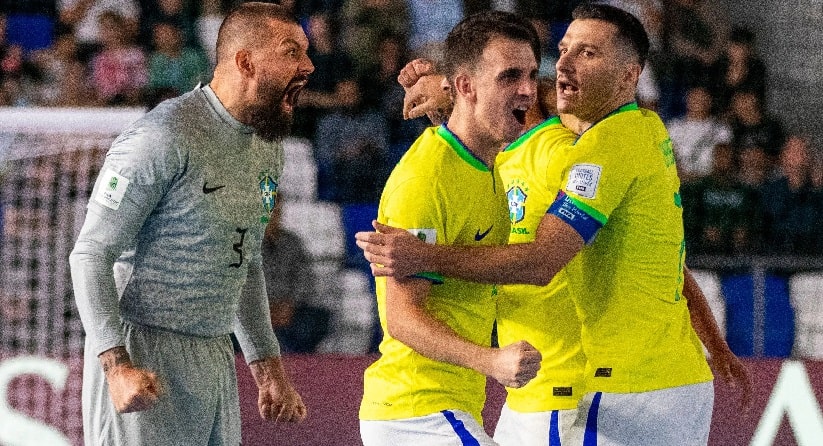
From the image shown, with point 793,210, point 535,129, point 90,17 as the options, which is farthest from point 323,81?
point 535,129

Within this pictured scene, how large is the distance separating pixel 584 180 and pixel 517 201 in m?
0.49

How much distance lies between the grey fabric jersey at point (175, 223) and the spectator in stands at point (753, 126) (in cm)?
492

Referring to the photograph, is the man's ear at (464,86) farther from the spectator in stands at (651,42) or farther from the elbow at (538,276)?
the spectator in stands at (651,42)

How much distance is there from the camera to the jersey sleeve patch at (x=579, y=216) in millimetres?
3473

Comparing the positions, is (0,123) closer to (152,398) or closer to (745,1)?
(152,398)

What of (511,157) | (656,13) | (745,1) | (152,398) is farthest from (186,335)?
(745,1)

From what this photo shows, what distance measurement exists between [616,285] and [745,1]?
6.45 m

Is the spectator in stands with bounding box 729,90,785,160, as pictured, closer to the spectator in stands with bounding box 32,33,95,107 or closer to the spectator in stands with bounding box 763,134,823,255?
the spectator in stands with bounding box 763,134,823,255

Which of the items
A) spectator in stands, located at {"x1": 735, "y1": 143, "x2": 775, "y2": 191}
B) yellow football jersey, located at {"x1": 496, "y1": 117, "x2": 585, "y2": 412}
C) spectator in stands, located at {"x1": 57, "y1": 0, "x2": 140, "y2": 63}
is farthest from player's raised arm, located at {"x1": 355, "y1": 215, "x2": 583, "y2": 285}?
spectator in stands, located at {"x1": 57, "y1": 0, "x2": 140, "y2": 63}

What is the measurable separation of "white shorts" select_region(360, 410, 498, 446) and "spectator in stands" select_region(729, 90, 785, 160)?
5030mm

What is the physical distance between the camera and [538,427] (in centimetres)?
393

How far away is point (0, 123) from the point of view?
496cm

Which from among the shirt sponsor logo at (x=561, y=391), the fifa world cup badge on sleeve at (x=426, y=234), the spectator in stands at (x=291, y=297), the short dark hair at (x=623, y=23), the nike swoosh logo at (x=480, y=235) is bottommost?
the spectator in stands at (x=291, y=297)

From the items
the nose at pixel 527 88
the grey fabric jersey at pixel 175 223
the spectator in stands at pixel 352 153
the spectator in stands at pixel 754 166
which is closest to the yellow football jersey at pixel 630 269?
the nose at pixel 527 88
